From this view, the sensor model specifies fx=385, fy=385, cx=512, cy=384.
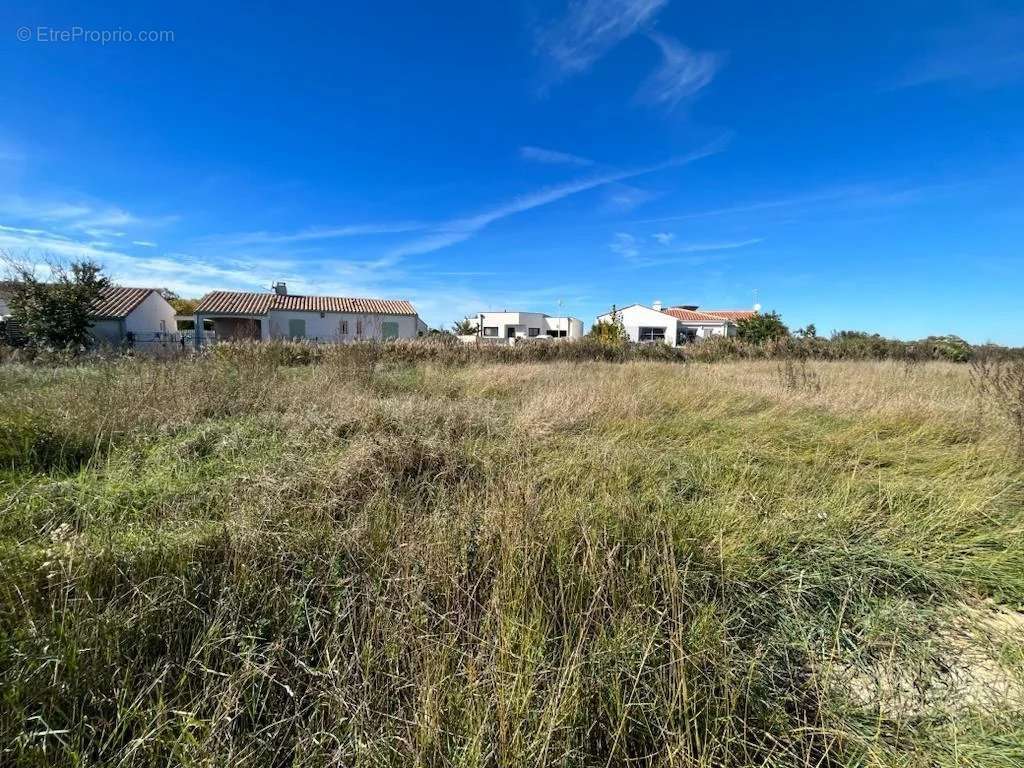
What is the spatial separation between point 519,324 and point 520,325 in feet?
0.65

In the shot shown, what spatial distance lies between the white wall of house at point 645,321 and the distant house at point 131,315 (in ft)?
115

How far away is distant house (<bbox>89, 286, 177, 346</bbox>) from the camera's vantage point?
21844mm

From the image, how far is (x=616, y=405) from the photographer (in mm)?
5465

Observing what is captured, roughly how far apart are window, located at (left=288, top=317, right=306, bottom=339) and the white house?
18.4 meters

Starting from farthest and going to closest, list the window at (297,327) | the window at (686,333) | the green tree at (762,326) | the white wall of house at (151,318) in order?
1. the window at (686,333)
2. the window at (297,327)
3. the green tree at (762,326)
4. the white wall of house at (151,318)

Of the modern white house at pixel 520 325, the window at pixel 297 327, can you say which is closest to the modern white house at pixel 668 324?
the modern white house at pixel 520 325

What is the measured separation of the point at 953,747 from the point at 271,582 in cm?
268

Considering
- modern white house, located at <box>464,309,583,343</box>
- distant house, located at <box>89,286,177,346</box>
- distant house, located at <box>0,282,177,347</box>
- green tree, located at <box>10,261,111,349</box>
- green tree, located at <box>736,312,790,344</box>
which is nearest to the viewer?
green tree, located at <box>10,261,111,349</box>

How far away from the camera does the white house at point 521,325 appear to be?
44844 mm

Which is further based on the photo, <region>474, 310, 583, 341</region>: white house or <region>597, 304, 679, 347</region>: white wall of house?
<region>474, 310, 583, 341</region>: white house

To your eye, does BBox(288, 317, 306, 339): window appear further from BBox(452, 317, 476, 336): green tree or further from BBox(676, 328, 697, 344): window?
BBox(676, 328, 697, 344): window

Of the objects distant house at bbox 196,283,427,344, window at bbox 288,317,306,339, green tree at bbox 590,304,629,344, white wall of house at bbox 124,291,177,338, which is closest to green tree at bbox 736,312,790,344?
green tree at bbox 590,304,629,344

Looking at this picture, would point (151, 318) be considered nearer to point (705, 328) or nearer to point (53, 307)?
point (53, 307)

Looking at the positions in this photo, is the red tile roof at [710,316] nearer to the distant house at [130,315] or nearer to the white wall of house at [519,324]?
the white wall of house at [519,324]
